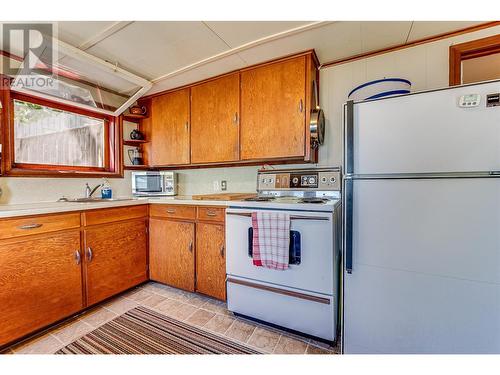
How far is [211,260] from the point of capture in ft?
6.24

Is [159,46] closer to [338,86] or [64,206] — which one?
[64,206]

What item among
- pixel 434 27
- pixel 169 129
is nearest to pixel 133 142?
pixel 169 129

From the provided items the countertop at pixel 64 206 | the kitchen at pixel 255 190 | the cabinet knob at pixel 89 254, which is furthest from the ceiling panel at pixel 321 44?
the cabinet knob at pixel 89 254

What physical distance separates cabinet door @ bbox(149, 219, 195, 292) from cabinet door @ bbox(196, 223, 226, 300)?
82mm

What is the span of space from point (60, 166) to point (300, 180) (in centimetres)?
237

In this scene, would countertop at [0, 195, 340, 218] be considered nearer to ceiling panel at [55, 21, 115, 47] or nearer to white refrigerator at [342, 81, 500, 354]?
white refrigerator at [342, 81, 500, 354]

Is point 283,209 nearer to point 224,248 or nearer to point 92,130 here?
point 224,248

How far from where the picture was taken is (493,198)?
99cm

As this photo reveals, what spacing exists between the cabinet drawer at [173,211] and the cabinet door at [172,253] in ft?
0.20

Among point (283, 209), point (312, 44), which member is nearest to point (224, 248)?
point (283, 209)

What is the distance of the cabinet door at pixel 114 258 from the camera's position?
1.77 m

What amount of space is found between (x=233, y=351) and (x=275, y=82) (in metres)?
2.09

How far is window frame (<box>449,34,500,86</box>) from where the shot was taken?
153cm

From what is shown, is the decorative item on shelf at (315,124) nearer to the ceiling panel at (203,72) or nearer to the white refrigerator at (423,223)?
the white refrigerator at (423,223)
